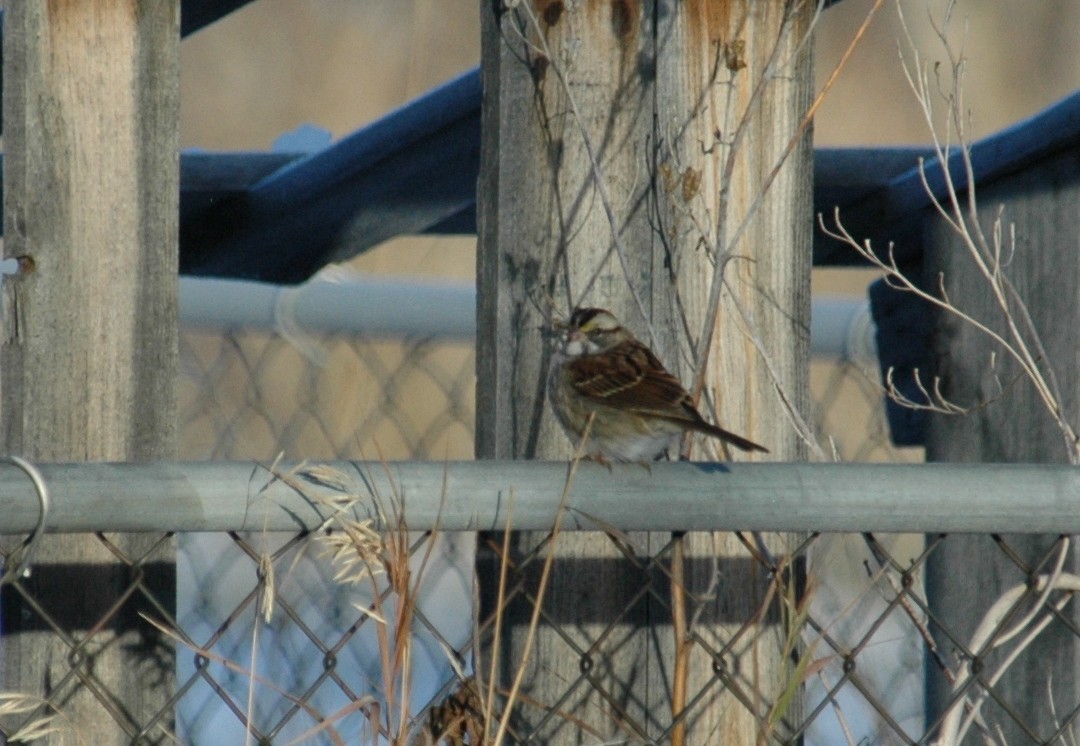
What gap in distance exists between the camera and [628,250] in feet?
7.59

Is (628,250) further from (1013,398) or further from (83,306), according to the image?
(1013,398)

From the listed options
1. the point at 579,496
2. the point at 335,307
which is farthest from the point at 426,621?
the point at 335,307

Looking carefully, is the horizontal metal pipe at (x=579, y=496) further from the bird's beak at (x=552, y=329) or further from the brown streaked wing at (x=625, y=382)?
the brown streaked wing at (x=625, y=382)

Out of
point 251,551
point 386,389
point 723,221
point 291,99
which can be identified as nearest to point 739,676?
point 723,221

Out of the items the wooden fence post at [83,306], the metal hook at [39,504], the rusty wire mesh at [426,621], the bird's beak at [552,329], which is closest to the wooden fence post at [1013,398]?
the rusty wire mesh at [426,621]

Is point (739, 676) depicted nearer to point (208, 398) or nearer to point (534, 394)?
point (534, 394)

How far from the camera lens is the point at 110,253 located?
2164 millimetres

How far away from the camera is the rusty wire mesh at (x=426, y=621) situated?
1.88 m

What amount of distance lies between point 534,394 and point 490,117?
400 mm

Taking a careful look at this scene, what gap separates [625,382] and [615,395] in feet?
0.19

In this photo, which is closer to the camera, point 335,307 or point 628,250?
point 628,250

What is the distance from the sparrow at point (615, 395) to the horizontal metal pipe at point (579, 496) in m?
0.41

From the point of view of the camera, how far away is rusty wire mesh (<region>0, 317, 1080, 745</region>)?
74.2 inches

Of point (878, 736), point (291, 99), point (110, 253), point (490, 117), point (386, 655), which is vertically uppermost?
point (291, 99)
